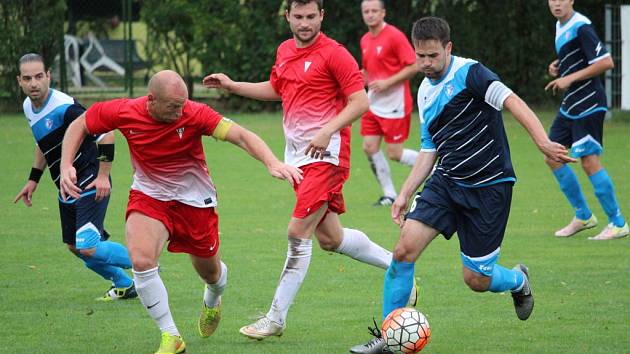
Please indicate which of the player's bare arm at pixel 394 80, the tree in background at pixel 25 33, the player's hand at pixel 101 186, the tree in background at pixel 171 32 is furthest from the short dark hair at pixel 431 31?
the tree in background at pixel 171 32

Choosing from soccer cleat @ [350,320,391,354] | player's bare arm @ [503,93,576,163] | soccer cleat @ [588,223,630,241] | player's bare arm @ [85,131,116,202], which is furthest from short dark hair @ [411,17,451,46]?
soccer cleat @ [588,223,630,241]

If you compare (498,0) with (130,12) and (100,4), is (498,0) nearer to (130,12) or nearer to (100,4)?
(130,12)

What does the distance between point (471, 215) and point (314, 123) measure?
134 cm

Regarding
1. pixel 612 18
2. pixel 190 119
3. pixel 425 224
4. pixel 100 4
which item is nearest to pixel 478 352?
pixel 425 224

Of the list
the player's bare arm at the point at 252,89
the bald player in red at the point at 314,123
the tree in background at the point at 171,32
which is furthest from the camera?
the tree in background at the point at 171,32

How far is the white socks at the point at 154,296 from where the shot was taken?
6.04 metres

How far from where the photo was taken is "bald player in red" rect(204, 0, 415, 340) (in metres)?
6.68

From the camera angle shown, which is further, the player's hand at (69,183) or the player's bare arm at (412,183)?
the player's bare arm at (412,183)

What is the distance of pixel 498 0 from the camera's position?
2297cm

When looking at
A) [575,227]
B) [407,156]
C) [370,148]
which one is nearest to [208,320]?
[575,227]

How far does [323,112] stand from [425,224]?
→ 1259 mm

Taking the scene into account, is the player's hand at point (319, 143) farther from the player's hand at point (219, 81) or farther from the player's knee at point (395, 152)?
the player's knee at point (395, 152)

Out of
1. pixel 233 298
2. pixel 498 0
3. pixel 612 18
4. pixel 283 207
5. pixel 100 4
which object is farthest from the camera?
pixel 100 4

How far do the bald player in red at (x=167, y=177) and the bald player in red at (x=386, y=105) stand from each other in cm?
620
